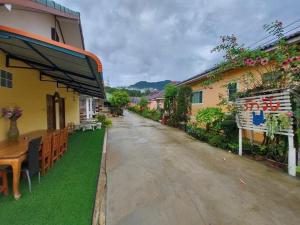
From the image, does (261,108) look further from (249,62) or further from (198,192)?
(198,192)

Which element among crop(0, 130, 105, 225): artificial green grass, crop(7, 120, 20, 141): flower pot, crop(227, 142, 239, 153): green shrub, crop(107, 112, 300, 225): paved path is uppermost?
crop(7, 120, 20, 141): flower pot

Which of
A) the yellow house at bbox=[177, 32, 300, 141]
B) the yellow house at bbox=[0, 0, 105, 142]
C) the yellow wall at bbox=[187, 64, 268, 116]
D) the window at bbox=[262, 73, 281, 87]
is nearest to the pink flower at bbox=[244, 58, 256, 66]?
the window at bbox=[262, 73, 281, 87]

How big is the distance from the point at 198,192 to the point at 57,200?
9.30 ft

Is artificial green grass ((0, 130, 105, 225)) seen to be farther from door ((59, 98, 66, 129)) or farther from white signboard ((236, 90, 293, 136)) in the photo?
door ((59, 98, 66, 129))

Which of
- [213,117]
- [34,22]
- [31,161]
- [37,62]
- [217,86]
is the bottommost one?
[31,161]

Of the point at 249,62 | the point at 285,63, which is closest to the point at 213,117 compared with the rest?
the point at 249,62

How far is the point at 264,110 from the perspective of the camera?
6.18m

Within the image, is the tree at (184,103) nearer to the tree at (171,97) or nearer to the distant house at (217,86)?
the distant house at (217,86)

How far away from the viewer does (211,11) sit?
1206 centimetres

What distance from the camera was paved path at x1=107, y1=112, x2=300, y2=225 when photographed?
348 cm

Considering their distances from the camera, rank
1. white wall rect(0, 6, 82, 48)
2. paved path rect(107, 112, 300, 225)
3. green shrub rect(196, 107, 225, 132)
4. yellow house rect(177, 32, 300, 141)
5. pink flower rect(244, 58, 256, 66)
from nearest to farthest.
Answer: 1. paved path rect(107, 112, 300, 225)
2. pink flower rect(244, 58, 256, 66)
3. white wall rect(0, 6, 82, 48)
4. yellow house rect(177, 32, 300, 141)
5. green shrub rect(196, 107, 225, 132)

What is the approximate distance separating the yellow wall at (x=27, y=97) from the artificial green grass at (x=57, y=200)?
1.95 meters

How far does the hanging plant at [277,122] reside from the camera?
17.5 feet

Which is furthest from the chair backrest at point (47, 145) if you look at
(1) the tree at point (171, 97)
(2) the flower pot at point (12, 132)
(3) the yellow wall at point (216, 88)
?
(1) the tree at point (171, 97)
